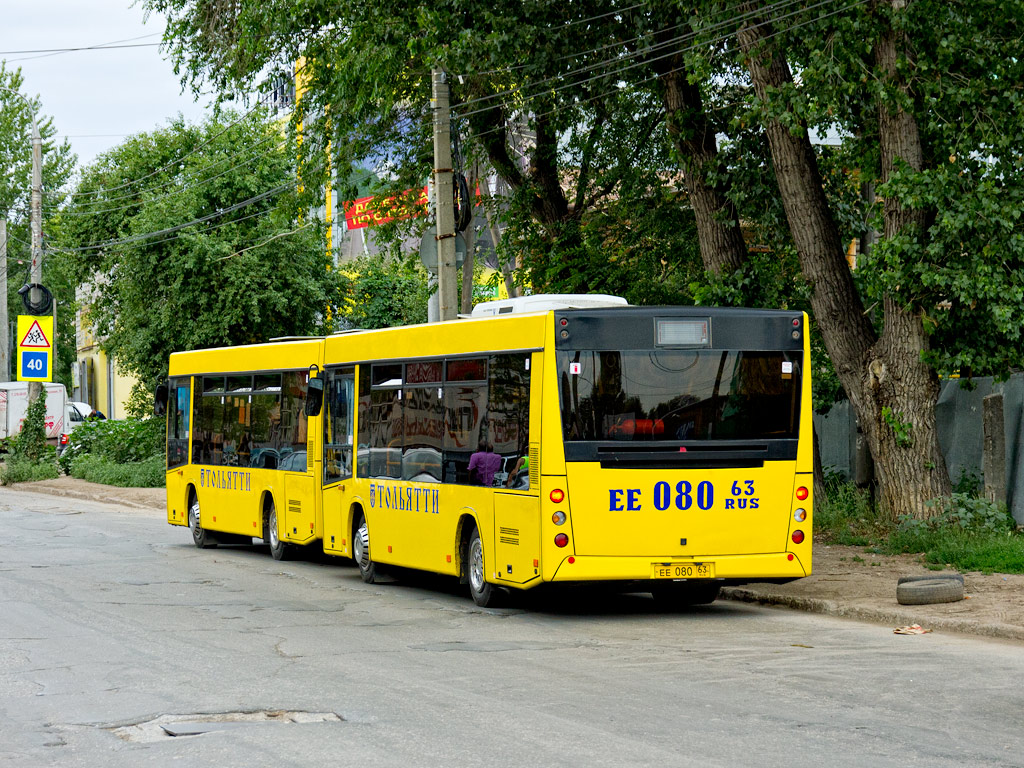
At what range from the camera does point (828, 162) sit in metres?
21.8

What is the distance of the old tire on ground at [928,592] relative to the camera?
1351 centimetres

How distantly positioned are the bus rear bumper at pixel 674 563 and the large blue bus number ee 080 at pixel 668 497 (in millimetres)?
469

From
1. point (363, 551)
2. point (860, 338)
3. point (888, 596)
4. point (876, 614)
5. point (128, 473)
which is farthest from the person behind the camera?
point (128, 473)

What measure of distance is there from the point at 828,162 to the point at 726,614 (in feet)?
31.8

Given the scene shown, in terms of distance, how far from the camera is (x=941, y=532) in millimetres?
17219

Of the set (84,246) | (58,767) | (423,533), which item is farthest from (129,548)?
(84,246)

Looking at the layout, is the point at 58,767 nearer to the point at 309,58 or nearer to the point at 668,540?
the point at 668,540

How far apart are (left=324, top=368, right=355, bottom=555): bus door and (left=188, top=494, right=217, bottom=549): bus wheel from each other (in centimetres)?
486

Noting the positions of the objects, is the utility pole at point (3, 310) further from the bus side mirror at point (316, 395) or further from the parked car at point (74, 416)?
the bus side mirror at point (316, 395)

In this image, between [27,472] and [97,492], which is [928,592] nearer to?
[97,492]

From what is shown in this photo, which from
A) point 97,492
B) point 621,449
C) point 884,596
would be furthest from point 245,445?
point 97,492

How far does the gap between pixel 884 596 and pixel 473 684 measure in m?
5.90

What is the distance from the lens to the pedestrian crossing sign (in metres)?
38.9

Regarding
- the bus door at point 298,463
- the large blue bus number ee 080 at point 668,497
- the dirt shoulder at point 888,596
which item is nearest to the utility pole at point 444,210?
the bus door at point 298,463
